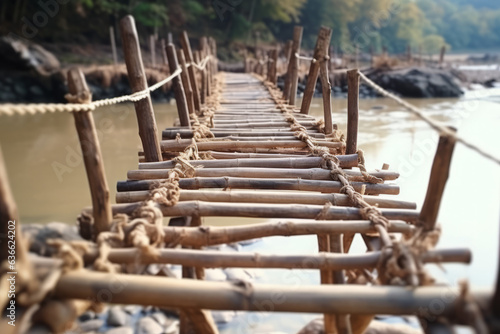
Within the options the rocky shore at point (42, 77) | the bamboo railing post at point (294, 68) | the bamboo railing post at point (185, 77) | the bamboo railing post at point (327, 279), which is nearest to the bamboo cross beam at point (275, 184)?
the bamboo railing post at point (327, 279)

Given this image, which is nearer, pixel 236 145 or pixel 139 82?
pixel 139 82

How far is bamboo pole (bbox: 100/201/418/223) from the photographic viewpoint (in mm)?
1681

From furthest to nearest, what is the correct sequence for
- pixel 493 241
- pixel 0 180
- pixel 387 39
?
pixel 387 39 → pixel 493 241 → pixel 0 180

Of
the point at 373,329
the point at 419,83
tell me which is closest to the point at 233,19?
the point at 419,83

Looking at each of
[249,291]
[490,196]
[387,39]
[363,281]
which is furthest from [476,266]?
[387,39]

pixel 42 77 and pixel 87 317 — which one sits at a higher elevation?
pixel 42 77

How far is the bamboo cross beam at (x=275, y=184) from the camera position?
204cm

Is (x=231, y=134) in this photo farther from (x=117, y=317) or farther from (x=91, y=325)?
(x=91, y=325)

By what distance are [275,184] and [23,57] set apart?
12.2 meters

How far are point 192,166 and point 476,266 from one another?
12.3 feet

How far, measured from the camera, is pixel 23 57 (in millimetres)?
11531

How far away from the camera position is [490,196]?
20.1ft

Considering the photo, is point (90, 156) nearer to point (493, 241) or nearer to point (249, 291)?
point (249, 291)

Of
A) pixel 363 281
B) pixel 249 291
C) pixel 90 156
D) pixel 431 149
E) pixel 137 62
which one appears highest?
pixel 137 62
